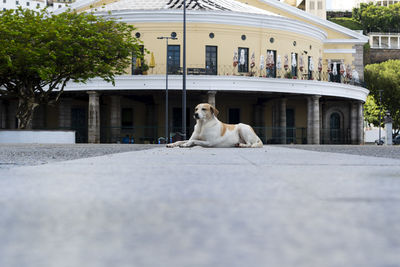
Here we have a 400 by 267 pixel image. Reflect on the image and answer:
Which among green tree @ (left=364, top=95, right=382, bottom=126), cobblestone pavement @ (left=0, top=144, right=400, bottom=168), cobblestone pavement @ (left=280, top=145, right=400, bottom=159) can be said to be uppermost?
green tree @ (left=364, top=95, right=382, bottom=126)

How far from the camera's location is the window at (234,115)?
39469 millimetres

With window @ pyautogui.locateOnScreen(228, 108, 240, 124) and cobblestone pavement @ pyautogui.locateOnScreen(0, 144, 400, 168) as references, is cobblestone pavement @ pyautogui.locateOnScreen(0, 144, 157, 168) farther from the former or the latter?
window @ pyautogui.locateOnScreen(228, 108, 240, 124)

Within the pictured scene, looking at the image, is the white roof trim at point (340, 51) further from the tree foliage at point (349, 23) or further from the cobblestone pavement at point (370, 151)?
the tree foliage at point (349, 23)

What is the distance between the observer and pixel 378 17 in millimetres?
105938

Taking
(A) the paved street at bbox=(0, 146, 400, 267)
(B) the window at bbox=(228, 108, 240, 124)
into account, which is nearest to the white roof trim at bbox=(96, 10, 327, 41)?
(B) the window at bbox=(228, 108, 240, 124)

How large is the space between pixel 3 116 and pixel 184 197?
42598 mm

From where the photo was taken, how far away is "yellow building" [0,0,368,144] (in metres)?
30.8

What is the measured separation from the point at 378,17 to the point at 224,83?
89974mm

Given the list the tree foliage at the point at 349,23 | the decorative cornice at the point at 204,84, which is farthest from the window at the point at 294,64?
the tree foliage at the point at 349,23

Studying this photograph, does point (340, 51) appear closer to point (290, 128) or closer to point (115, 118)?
point (290, 128)

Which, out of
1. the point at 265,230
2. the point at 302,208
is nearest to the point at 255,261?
the point at 265,230

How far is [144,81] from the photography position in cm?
2994

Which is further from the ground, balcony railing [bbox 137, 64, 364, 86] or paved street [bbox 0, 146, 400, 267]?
balcony railing [bbox 137, 64, 364, 86]

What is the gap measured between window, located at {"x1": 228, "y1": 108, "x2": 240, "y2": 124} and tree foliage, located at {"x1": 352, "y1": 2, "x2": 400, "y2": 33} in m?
77.4
